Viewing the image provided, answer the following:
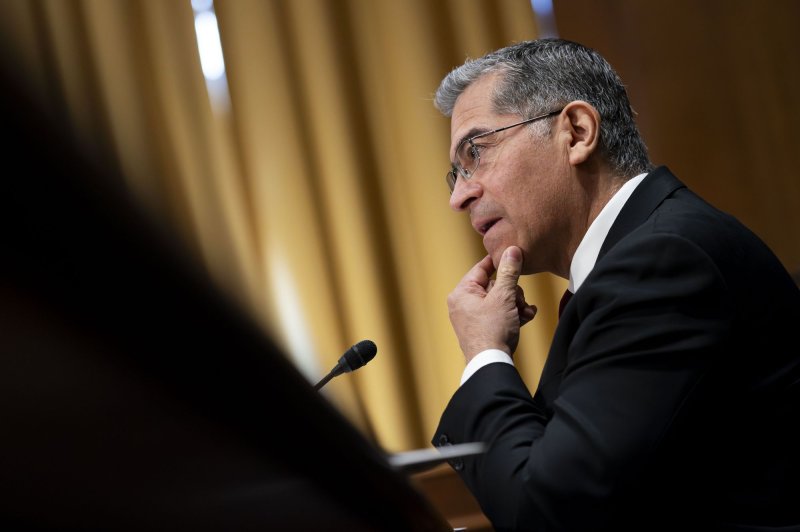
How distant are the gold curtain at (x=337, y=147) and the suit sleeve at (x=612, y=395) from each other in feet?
4.42

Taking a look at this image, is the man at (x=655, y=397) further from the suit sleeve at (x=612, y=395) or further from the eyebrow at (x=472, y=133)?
the eyebrow at (x=472, y=133)

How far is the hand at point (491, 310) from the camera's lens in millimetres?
1205

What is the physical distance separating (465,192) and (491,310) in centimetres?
22

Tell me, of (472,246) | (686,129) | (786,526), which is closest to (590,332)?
(786,526)

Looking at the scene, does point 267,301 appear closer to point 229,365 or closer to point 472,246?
point 229,365

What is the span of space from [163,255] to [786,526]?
89 cm

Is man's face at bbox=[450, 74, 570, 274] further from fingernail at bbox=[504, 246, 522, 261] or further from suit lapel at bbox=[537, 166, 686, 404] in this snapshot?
suit lapel at bbox=[537, 166, 686, 404]

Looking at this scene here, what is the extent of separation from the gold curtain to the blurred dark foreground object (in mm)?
1970

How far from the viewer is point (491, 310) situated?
1277mm

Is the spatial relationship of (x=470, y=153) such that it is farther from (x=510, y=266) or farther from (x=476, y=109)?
(x=510, y=266)

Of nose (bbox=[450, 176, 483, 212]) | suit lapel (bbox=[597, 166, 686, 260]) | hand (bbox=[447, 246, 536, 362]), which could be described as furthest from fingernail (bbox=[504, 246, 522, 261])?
suit lapel (bbox=[597, 166, 686, 260])

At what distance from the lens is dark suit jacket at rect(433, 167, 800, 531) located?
0.86 m

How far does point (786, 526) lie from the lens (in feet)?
2.99

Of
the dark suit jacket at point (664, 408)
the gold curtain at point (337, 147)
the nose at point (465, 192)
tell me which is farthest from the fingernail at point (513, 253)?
the gold curtain at point (337, 147)
